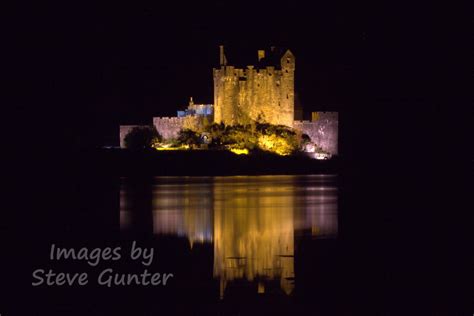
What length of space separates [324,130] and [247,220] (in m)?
20.8

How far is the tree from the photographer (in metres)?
39.9

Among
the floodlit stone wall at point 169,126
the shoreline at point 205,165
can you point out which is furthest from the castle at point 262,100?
the shoreline at point 205,165

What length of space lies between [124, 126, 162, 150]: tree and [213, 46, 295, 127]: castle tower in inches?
135

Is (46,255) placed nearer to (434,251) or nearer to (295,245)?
(295,245)

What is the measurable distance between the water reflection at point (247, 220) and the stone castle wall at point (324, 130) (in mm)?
7964

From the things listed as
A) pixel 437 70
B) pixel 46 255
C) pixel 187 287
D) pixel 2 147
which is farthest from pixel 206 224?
pixel 437 70

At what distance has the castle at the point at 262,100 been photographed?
37281 mm

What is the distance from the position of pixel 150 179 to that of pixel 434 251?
23196 mm

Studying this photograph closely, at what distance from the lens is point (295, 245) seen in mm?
14141

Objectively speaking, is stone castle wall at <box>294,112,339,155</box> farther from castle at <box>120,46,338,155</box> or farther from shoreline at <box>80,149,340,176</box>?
shoreline at <box>80,149,340,176</box>

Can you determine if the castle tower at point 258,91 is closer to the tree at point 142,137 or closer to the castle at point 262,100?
the castle at point 262,100

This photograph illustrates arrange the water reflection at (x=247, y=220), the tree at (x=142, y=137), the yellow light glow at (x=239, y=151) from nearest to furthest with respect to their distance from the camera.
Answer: the water reflection at (x=247, y=220) < the yellow light glow at (x=239, y=151) < the tree at (x=142, y=137)

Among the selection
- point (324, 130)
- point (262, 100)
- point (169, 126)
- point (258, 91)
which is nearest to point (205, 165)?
point (169, 126)

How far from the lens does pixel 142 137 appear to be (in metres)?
40.1
